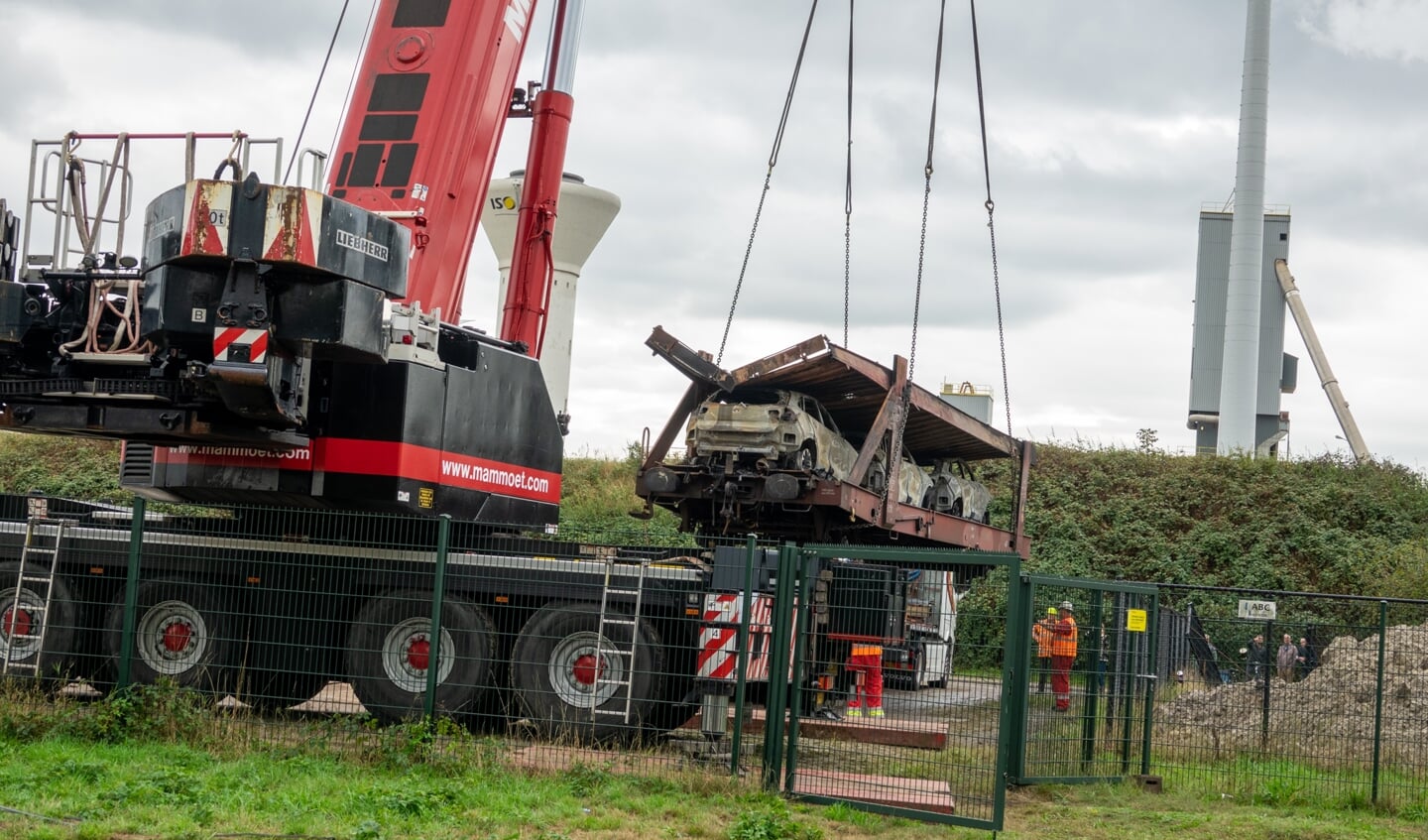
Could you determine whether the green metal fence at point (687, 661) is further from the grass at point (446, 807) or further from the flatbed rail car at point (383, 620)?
the grass at point (446, 807)

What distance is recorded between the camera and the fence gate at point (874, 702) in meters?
9.34

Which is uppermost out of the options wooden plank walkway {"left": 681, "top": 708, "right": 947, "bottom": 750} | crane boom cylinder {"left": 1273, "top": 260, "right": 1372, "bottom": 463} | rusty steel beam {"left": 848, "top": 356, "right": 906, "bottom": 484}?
crane boom cylinder {"left": 1273, "top": 260, "right": 1372, "bottom": 463}

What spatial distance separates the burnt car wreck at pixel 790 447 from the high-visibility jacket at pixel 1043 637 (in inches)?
151

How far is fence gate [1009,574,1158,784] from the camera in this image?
33.9 ft

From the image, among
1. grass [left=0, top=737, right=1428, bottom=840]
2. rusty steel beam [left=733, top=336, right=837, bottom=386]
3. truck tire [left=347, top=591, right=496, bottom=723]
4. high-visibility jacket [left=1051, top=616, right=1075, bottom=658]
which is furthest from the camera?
rusty steel beam [left=733, top=336, right=837, bottom=386]

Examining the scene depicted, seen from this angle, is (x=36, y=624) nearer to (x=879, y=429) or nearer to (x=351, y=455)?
(x=351, y=455)

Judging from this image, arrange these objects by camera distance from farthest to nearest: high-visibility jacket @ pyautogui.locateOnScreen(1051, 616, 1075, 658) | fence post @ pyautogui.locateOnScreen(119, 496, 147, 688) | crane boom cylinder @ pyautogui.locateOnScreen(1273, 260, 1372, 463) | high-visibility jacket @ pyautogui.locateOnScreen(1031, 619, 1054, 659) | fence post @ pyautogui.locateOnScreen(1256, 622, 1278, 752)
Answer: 1. crane boom cylinder @ pyautogui.locateOnScreen(1273, 260, 1372, 463)
2. fence post @ pyautogui.locateOnScreen(1256, 622, 1278, 752)
3. high-visibility jacket @ pyautogui.locateOnScreen(1051, 616, 1075, 658)
4. high-visibility jacket @ pyautogui.locateOnScreen(1031, 619, 1054, 659)
5. fence post @ pyautogui.locateOnScreen(119, 496, 147, 688)

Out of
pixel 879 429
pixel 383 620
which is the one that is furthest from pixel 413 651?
pixel 879 429

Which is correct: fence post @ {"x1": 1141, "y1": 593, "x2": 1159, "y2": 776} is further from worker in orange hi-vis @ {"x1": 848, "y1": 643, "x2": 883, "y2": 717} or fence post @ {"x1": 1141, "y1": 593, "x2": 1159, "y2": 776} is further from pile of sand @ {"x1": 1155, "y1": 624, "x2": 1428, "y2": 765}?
worker in orange hi-vis @ {"x1": 848, "y1": 643, "x2": 883, "y2": 717}

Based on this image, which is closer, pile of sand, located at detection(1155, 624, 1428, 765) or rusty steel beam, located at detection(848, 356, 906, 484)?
pile of sand, located at detection(1155, 624, 1428, 765)

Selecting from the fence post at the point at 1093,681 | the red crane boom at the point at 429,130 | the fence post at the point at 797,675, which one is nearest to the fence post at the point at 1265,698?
the fence post at the point at 1093,681

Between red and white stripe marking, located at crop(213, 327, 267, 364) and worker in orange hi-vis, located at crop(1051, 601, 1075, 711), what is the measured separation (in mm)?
5976

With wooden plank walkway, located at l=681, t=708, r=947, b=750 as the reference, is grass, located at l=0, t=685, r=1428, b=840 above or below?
below

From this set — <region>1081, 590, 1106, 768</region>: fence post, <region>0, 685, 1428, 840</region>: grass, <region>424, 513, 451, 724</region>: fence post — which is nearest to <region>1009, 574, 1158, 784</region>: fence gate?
<region>1081, 590, 1106, 768</region>: fence post
